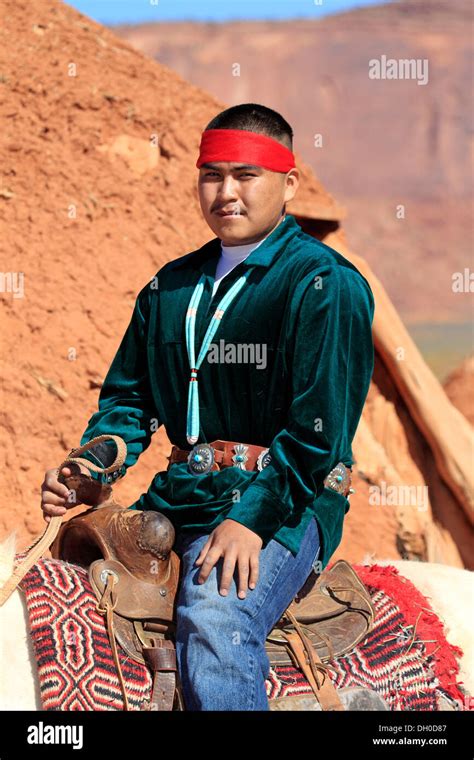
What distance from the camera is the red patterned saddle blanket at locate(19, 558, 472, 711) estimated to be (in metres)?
3.16

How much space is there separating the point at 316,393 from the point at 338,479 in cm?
43

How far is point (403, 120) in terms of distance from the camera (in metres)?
49.2

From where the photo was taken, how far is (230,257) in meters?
3.67

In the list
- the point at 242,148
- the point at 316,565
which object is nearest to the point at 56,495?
the point at 316,565

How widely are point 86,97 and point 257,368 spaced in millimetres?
4288

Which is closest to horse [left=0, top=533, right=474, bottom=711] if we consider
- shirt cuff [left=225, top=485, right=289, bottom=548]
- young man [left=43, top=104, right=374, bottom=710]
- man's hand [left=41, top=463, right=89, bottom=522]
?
man's hand [left=41, top=463, right=89, bottom=522]

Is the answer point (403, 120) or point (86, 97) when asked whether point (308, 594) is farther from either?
point (403, 120)

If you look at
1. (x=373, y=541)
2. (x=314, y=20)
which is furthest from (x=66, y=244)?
(x=314, y=20)

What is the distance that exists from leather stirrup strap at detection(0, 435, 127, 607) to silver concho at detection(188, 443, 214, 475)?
0.24 meters

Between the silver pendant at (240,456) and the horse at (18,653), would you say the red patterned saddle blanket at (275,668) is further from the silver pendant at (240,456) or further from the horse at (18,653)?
the silver pendant at (240,456)

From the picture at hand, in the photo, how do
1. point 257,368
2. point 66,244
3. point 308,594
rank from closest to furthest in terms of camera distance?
point 257,368 → point 308,594 → point 66,244

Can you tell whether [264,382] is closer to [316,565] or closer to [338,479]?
[338,479]

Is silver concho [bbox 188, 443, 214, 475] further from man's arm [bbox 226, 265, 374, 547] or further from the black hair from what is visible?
the black hair

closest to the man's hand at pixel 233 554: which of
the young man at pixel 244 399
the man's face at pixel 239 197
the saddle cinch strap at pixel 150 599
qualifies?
the young man at pixel 244 399
